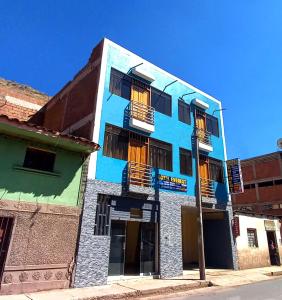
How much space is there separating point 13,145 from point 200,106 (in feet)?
41.0

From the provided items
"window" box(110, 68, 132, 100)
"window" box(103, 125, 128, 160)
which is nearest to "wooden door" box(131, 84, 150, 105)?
"window" box(110, 68, 132, 100)

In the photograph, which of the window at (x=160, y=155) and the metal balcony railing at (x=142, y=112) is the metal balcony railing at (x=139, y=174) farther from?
the metal balcony railing at (x=142, y=112)

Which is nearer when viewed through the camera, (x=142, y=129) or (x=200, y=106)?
(x=142, y=129)

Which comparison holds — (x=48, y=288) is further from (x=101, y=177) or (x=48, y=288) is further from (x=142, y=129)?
(x=142, y=129)

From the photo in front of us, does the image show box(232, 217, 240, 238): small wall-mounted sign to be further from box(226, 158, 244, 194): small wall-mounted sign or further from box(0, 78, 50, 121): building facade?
box(0, 78, 50, 121): building facade

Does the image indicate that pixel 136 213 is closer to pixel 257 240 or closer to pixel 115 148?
pixel 115 148

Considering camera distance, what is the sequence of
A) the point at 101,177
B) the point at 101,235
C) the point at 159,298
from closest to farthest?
the point at 159,298 < the point at 101,235 < the point at 101,177

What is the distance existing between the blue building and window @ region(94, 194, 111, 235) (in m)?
0.04

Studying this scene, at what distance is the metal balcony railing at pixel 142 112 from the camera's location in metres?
14.6

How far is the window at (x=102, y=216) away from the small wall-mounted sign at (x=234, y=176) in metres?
9.46

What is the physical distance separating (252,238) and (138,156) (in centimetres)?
1083

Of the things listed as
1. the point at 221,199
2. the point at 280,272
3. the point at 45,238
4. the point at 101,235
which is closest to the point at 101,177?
the point at 101,235

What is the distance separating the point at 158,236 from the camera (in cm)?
1365

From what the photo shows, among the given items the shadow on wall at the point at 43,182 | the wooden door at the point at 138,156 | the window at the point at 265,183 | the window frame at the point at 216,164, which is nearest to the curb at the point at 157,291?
the shadow on wall at the point at 43,182
